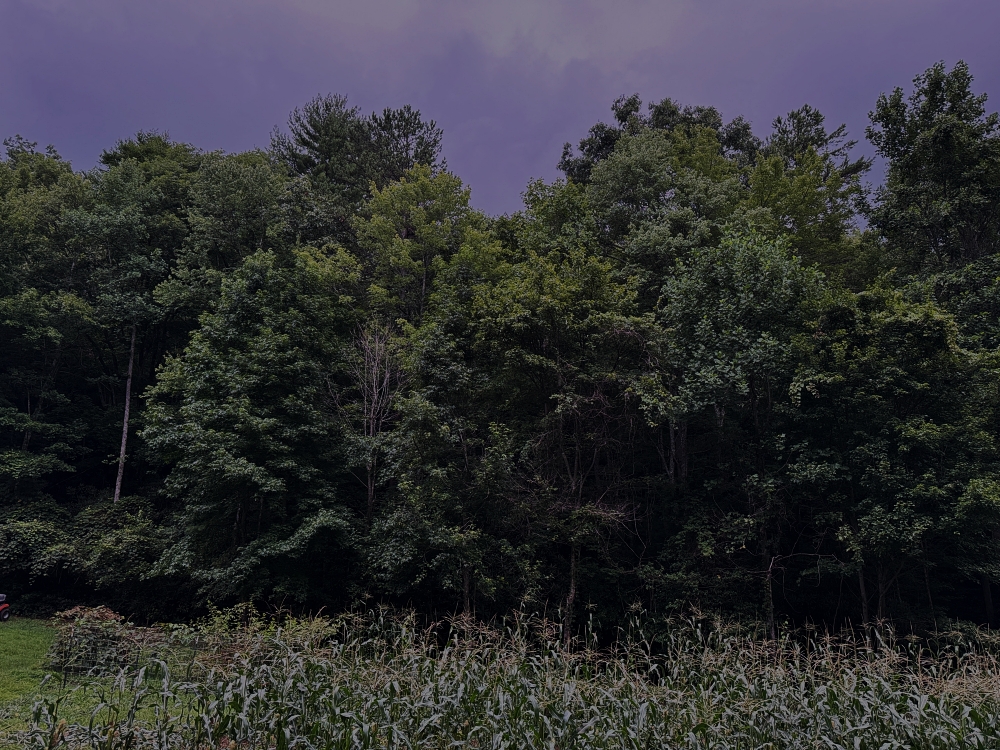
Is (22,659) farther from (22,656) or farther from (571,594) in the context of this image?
(571,594)

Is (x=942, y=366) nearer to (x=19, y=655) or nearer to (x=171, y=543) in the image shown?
(x=171, y=543)

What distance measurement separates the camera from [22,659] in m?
8.27

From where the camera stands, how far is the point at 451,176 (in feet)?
46.7

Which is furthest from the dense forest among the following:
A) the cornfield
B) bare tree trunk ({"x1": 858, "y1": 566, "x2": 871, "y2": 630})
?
the cornfield

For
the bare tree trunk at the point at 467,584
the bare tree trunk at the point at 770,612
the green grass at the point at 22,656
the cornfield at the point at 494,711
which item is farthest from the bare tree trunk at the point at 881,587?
the green grass at the point at 22,656

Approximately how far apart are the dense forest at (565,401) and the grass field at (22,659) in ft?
3.99

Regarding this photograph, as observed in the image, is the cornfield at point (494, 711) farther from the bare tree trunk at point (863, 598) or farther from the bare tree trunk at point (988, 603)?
the bare tree trunk at point (988, 603)

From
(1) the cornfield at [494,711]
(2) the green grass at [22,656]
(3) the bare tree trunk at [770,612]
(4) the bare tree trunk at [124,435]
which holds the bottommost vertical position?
(2) the green grass at [22,656]

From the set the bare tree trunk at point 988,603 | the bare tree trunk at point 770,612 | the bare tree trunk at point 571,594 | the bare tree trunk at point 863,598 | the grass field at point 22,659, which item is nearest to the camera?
the grass field at point 22,659

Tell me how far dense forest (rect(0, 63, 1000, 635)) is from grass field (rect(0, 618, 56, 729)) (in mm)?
1215

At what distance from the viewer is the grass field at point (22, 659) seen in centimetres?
610

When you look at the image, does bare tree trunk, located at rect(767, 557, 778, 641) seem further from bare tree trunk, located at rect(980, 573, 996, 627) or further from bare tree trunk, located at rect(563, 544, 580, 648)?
bare tree trunk, located at rect(980, 573, 996, 627)

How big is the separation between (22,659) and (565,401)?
9.23 metres

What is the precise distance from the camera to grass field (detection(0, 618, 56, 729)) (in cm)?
610
